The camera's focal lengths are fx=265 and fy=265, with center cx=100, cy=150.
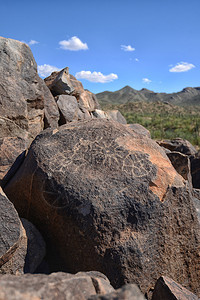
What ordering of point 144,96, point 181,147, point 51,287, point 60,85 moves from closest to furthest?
point 51,287
point 60,85
point 181,147
point 144,96

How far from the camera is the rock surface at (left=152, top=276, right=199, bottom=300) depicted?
2.07 meters

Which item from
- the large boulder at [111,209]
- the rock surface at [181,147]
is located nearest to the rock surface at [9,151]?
the large boulder at [111,209]

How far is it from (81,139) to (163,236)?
1.32m

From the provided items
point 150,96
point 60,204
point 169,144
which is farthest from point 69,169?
point 150,96

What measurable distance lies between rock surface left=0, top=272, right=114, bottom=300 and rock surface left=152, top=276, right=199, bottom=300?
0.73 meters

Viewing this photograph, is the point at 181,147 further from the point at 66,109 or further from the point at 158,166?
the point at 158,166

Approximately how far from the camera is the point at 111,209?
240 cm

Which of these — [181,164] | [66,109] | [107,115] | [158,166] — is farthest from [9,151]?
[107,115]

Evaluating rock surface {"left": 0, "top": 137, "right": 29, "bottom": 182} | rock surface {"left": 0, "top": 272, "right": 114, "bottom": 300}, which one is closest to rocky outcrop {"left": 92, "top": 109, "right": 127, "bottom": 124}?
rock surface {"left": 0, "top": 137, "right": 29, "bottom": 182}

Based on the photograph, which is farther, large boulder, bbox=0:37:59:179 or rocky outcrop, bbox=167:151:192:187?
rocky outcrop, bbox=167:151:192:187

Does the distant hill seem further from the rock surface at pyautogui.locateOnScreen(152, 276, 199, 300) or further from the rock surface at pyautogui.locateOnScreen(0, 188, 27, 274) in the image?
the rock surface at pyautogui.locateOnScreen(152, 276, 199, 300)

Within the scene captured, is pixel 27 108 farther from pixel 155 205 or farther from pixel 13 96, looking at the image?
pixel 155 205

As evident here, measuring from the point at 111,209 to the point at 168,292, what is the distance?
2.60 ft

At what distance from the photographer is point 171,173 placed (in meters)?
2.85
